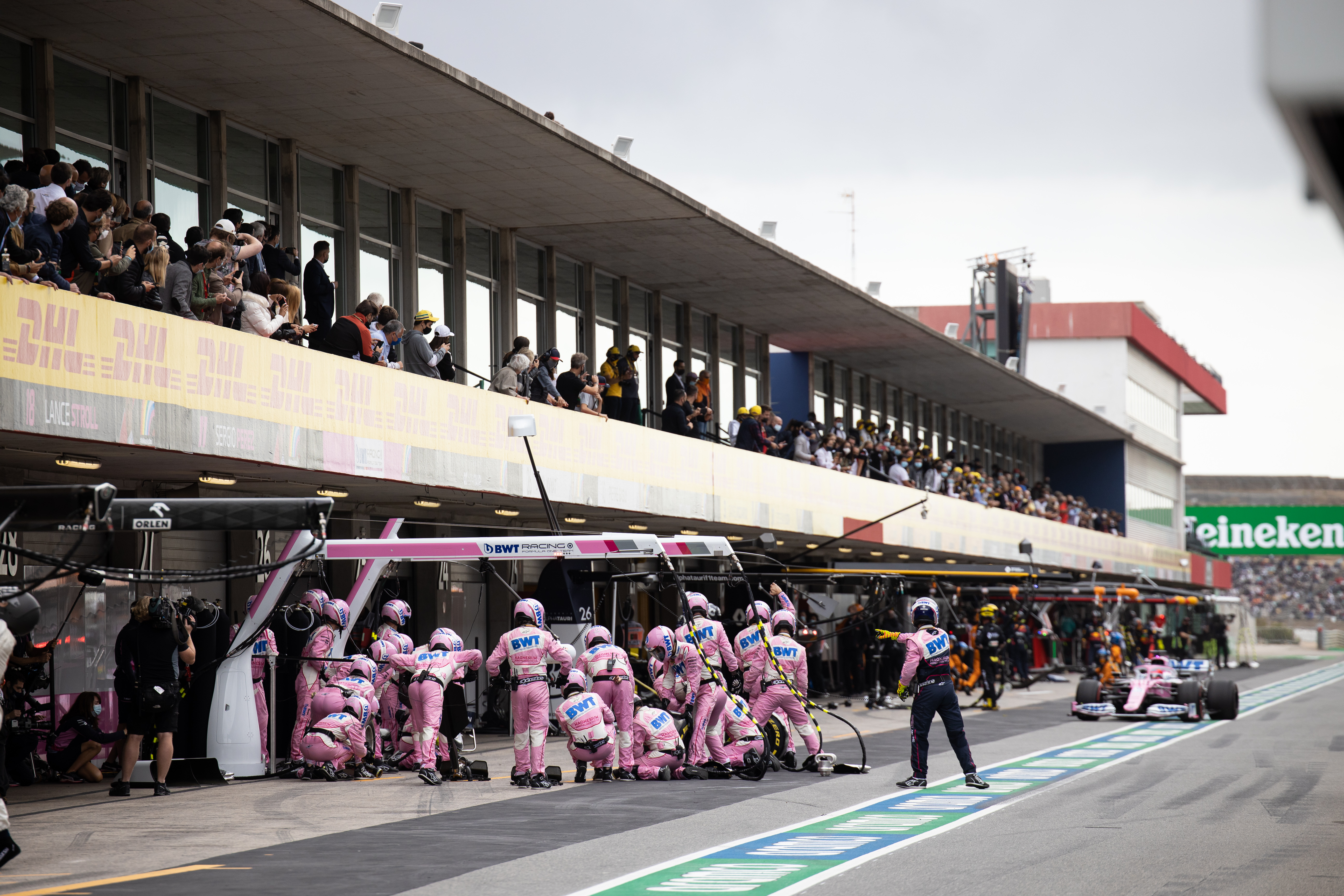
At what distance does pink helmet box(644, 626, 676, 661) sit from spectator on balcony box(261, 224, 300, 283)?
5.26 m

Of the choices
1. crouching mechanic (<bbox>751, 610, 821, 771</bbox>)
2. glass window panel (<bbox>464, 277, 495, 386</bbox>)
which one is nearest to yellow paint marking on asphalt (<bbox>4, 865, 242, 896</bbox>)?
Result: crouching mechanic (<bbox>751, 610, 821, 771</bbox>)

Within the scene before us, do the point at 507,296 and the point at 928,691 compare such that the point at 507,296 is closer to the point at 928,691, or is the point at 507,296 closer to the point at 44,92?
the point at 44,92

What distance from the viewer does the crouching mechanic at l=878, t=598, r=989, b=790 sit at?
14.5 metres

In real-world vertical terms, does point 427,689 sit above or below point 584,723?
above

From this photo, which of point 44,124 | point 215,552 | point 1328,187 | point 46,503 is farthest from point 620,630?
point 1328,187

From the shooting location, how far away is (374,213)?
2277cm

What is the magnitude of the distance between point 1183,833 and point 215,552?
11.8 meters

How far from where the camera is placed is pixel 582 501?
20859 mm

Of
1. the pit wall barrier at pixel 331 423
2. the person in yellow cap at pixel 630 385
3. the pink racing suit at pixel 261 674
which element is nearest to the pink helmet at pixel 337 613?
the pink racing suit at pixel 261 674

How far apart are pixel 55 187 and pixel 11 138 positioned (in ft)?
12.7

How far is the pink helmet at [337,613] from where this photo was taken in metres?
16.0

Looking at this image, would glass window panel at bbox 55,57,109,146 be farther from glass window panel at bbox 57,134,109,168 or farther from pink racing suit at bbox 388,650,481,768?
pink racing suit at bbox 388,650,481,768

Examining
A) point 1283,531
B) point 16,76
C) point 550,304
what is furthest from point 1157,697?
point 1283,531

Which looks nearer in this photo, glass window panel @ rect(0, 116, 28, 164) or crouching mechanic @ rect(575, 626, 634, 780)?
crouching mechanic @ rect(575, 626, 634, 780)
